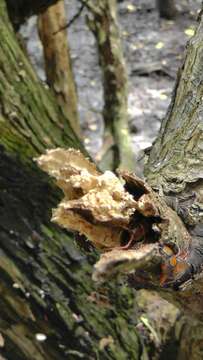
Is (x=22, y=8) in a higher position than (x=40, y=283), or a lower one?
higher

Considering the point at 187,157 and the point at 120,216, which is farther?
the point at 187,157

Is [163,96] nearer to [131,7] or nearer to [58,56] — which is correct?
[131,7]

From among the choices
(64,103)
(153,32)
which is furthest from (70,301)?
(153,32)

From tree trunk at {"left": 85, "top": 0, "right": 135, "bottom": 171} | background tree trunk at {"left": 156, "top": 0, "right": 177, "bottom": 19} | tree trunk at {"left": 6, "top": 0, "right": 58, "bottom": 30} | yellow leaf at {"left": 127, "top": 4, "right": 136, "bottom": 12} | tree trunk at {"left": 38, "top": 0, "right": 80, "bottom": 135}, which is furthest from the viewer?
yellow leaf at {"left": 127, "top": 4, "right": 136, "bottom": 12}

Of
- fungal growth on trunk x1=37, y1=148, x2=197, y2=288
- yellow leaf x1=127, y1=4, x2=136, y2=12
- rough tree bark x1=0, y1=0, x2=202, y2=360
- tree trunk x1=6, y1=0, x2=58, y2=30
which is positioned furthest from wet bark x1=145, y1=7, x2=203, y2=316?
yellow leaf x1=127, y1=4, x2=136, y2=12

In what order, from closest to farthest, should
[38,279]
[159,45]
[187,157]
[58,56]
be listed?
[187,157]
[38,279]
[58,56]
[159,45]

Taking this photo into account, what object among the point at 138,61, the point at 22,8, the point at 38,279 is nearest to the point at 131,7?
the point at 138,61

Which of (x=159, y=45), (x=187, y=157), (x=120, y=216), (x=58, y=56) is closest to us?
(x=120, y=216)

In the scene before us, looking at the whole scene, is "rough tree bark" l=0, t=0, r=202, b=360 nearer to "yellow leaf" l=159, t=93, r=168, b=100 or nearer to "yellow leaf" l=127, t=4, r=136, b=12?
"yellow leaf" l=159, t=93, r=168, b=100
